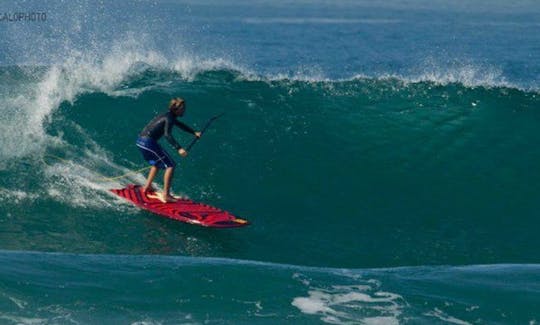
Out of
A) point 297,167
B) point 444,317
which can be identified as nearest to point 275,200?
point 297,167


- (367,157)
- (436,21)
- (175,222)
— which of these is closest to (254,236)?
(175,222)

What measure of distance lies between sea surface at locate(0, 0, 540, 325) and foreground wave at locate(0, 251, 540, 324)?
0.03 meters

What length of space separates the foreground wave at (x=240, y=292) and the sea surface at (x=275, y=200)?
0.10 ft

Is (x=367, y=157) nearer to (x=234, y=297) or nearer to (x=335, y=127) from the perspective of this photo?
(x=335, y=127)

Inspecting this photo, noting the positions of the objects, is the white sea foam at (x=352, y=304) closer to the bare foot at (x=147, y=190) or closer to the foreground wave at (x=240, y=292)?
the foreground wave at (x=240, y=292)

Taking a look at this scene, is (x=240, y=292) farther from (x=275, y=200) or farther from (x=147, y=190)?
(x=275, y=200)

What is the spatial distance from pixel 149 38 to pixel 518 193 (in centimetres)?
2334

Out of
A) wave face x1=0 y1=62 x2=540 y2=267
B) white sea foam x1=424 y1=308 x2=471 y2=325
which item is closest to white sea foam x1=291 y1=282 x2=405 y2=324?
white sea foam x1=424 y1=308 x2=471 y2=325

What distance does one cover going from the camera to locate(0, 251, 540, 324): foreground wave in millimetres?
9914

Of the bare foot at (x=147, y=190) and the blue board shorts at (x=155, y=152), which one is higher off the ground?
the blue board shorts at (x=155, y=152)

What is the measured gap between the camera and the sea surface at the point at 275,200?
10.4 meters

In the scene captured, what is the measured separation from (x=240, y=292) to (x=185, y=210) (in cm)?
331

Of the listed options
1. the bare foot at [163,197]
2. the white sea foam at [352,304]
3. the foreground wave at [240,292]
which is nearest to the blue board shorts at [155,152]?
the bare foot at [163,197]

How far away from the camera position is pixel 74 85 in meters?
18.8
